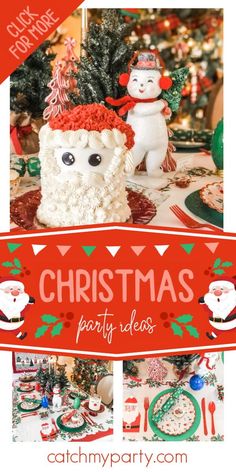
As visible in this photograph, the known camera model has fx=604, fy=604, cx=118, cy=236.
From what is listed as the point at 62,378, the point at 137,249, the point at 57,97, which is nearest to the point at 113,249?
the point at 137,249

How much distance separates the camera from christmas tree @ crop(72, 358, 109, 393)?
1614 mm

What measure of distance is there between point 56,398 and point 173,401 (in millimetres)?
317

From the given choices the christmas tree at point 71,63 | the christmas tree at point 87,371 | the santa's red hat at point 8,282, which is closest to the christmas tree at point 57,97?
the christmas tree at point 71,63

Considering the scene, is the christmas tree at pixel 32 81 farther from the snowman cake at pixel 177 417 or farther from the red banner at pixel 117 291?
the snowman cake at pixel 177 417

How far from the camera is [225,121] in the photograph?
1650mm

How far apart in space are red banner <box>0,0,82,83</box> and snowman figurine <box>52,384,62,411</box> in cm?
85

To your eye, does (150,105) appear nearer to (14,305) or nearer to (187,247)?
(187,247)

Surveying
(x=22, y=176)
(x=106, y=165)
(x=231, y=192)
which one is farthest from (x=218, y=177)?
(x=22, y=176)

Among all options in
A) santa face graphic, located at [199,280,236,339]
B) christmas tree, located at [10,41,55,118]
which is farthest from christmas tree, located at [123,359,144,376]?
christmas tree, located at [10,41,55,118]

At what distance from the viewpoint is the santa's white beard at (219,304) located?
62.4 inches

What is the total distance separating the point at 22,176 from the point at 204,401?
0.85 m

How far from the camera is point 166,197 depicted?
181cm

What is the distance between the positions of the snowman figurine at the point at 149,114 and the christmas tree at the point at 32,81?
0.22 meters

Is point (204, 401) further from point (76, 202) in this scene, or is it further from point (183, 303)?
point (76, 202)
